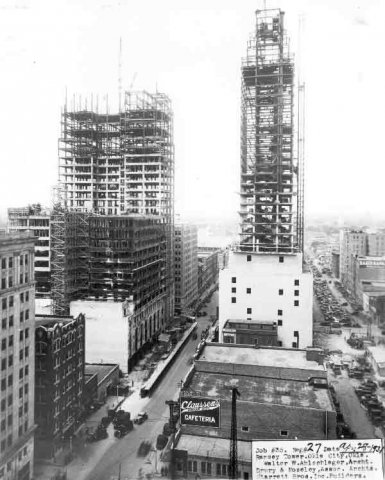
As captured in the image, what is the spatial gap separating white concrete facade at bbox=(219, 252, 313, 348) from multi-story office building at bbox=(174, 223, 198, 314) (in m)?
38.1

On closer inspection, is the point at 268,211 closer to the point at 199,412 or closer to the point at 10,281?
the point at 199,412

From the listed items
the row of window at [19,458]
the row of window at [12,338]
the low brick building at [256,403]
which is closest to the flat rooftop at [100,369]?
the low brick building at [256,403]

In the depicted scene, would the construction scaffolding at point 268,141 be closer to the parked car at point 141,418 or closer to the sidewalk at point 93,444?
the sidewalk at point 93,444

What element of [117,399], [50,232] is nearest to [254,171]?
[50,232]

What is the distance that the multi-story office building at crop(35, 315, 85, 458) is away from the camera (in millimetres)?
44562

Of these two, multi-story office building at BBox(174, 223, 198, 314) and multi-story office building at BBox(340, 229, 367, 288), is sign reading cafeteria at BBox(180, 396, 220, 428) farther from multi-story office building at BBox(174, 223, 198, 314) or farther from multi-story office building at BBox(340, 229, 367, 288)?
multi-story office building at BBox(340, 229, 367, 288)

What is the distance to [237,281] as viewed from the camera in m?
74.6

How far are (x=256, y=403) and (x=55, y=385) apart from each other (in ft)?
63.6

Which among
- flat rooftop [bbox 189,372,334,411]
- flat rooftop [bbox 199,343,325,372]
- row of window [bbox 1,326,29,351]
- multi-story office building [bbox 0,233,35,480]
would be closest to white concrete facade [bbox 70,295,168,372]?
flat rooftop [bbox 199,343,325,372]

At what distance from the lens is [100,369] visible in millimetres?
63906

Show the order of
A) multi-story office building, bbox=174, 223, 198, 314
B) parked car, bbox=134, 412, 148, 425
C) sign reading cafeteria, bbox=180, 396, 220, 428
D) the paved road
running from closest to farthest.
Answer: sign reading cafeteria, bbox=180, 396, 220, 428
the paved road
parked car, bbox=134, 412, 148, 425
multi-story office building, bbox=174, 223, 198, 314

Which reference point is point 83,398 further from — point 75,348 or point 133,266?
A: point 133,266

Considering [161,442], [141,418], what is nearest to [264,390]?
[161,442]

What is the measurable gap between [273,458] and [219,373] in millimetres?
23722
